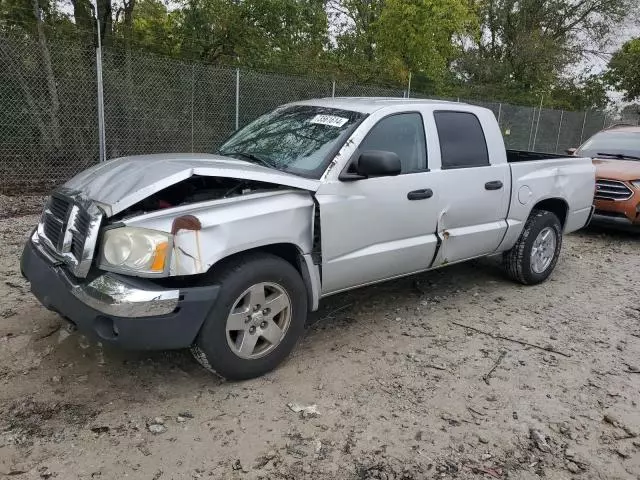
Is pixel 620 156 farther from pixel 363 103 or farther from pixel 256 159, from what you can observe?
pixel 256 159

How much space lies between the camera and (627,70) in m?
26.3

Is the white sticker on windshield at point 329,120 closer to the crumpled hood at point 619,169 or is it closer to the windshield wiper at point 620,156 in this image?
the crumpled hood at point 619,169

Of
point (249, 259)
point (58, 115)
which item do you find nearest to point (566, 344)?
point (249, 259)

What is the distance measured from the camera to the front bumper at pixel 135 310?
284 centimetres

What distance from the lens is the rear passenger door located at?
4.41 metres

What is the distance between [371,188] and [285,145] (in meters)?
0.76

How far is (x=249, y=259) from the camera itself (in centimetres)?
322

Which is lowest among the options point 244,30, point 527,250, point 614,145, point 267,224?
point 527,250

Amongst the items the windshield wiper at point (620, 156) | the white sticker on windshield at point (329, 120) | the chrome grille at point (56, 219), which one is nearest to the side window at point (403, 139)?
the white sticker on windshield at point (329, 120)

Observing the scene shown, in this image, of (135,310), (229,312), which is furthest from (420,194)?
(135,310)

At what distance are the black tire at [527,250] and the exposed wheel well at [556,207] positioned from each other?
0.09 meters

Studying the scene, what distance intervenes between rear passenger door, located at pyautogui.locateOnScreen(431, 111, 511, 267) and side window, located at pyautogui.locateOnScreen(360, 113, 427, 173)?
189 millimetres

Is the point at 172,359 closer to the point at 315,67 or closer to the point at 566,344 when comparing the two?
the point at 566,344

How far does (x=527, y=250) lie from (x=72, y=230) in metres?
4.21
